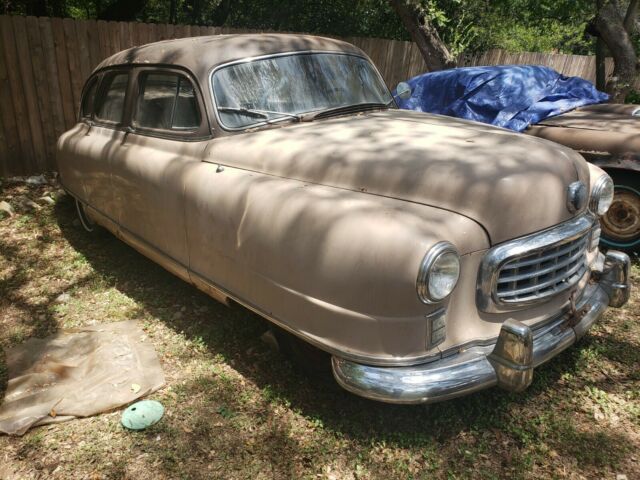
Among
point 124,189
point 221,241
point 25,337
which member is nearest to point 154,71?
point 124,189

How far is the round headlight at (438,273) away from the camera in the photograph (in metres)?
2.01

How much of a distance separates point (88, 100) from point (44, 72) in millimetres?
2289

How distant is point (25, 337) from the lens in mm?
3443

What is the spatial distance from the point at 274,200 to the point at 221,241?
0.45 meters

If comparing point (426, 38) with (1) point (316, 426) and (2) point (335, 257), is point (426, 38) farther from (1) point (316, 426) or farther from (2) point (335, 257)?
(1) point (316, 426)

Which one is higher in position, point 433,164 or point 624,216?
point 433,164

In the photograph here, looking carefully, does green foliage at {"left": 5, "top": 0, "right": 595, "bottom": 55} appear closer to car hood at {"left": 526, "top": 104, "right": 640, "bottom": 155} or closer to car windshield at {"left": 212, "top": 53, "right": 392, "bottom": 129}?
car hood at {"left": 526, "top": 104, "right": 640, "bottom": 155}

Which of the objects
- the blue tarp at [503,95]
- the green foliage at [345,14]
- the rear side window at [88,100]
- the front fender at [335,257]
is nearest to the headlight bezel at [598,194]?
the front fender at [335,257]

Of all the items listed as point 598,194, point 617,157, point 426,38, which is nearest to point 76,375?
point 598,194

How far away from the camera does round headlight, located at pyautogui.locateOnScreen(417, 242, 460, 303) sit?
2012mm

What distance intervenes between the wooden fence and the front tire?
6.01 meters

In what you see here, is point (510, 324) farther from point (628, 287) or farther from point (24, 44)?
point (24, 44)

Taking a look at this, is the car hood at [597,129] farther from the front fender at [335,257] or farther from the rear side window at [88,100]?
the rear side window at [88,100]

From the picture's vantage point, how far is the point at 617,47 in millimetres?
8938
